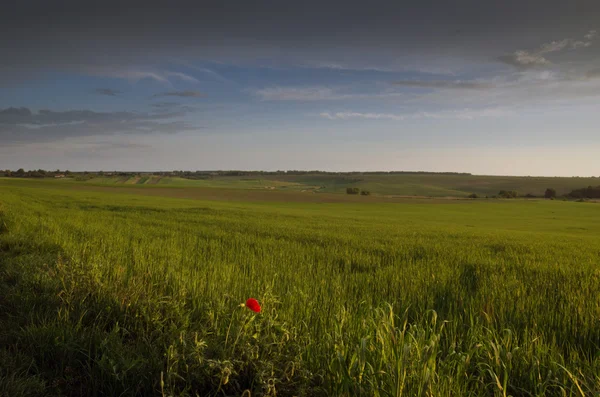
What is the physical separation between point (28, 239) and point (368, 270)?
8.54m

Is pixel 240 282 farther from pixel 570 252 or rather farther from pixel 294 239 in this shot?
pixel 570 252

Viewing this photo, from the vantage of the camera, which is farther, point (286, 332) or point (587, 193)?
point (587, 193)

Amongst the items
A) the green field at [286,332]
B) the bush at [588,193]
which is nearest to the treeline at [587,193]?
the bush at [588,193]

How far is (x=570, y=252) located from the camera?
→ 42.4ft

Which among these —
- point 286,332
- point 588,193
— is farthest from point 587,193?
point 286,332

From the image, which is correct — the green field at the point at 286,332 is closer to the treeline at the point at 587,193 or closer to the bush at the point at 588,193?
the treeline at the point at 587,193

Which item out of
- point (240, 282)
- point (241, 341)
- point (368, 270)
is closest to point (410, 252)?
point (368, 270)

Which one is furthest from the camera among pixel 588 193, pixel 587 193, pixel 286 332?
pixel 587 193

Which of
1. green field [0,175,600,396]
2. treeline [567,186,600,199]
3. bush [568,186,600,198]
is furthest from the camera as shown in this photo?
bush [568,186,600,198]

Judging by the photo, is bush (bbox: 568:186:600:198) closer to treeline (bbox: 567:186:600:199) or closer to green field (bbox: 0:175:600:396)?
treeline (bbox: 567:186:600:199)

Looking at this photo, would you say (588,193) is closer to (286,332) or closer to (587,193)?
(587,193)

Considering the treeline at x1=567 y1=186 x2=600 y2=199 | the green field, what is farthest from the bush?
the green field

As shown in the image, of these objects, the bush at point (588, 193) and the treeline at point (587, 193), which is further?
the bush at point (588, 193)

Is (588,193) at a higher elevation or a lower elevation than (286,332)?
lower
